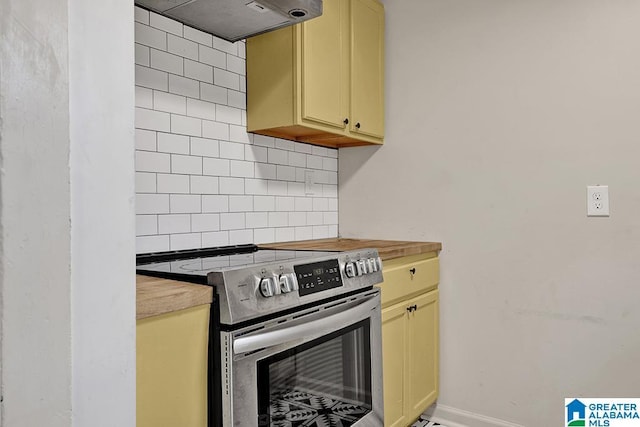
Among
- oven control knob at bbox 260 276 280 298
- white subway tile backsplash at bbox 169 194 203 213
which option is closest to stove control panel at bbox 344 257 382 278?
oven control knob at bbox 260 276 280 298

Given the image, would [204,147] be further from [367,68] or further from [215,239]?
[367,68]

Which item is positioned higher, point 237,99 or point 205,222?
point 237,99

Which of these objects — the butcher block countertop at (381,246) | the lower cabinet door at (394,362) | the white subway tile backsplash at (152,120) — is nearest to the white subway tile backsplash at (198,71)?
the white subway tile backsplash at (152,120)

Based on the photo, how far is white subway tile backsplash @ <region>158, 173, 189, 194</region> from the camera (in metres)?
1.82

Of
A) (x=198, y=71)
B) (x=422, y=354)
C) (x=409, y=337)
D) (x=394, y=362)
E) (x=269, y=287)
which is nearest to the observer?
(x=269, y=287)

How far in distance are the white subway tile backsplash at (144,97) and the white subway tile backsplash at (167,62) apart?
0.35 ft

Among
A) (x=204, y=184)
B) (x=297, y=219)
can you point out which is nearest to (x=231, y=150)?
(x=204, y=184)

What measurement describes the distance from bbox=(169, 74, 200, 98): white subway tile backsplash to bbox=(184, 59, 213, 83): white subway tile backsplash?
0.08 ft

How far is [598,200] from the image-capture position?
2051mm

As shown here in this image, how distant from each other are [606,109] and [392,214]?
3.63 feet

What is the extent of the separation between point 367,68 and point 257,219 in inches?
39.2

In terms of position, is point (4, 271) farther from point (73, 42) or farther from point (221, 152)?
point (221, 152)

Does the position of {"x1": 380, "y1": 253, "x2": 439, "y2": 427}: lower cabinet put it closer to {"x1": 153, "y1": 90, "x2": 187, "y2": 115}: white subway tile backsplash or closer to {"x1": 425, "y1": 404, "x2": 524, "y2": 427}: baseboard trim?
{"x1": 425, "y1": 404, "x2": 524, "y2": 427}: baseboard trim

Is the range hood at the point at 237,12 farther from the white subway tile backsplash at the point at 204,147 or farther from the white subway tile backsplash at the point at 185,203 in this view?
the white subway tile backsplash at the point at 185,203
